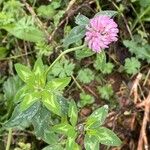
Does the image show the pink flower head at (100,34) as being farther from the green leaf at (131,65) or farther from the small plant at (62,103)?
the green leaf at (131,65)

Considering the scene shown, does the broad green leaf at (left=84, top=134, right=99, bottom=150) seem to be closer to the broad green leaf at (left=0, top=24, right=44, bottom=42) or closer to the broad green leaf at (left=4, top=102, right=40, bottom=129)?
the broad green leaf at (left=4, top=102, right=40, bottom=129)

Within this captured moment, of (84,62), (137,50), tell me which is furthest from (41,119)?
(137,50)

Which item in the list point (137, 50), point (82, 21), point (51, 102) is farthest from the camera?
point (137, 50)

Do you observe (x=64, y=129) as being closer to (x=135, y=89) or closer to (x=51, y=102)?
(x=51, y=102)

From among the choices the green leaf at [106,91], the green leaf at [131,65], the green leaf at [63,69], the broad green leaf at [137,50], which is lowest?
the green leaf at [106,91]

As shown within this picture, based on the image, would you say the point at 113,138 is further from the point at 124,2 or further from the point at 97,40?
the point at 124,2

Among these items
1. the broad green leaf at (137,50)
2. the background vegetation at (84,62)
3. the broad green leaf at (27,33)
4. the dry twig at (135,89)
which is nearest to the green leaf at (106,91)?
the background vegetation at (84,62)
